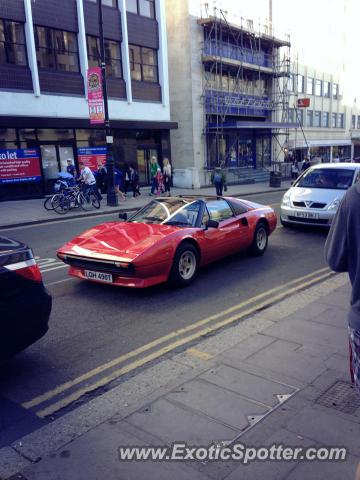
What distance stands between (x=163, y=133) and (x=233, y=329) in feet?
73.7

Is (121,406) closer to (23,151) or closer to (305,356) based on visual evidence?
(305,356)

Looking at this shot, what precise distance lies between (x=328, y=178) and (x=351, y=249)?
10.2 m

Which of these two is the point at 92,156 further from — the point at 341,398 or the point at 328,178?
the point at 341,398

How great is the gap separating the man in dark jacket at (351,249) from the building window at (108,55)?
2252 cm

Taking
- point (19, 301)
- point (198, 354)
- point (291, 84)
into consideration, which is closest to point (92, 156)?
point (198, 354)

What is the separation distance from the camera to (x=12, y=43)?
62.2ft

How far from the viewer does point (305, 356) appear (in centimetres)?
425

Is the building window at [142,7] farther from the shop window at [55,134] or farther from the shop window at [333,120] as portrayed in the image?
the shop window at [333,120]

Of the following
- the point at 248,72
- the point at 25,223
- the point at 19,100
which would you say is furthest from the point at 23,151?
the point at 248,72

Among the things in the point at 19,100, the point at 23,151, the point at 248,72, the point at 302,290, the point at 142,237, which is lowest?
the point at 302,290

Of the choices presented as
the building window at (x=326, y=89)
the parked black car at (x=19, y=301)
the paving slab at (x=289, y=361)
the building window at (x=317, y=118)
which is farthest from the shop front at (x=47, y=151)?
the building window at (x=326, y=89)

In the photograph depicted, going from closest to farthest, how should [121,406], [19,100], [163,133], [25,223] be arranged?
1. [121,406]
2. [25,223]
3. [19,100]
4. [163,133]

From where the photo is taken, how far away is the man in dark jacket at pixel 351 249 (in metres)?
2.17

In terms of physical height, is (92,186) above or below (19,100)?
below
